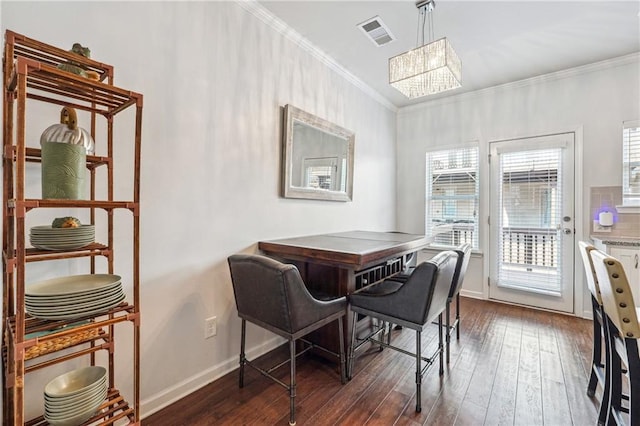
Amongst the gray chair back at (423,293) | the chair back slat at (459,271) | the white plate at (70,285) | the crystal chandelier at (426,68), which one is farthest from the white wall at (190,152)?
→ the chair back slat at (459,271)

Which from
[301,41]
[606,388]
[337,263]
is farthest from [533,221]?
[301,41]

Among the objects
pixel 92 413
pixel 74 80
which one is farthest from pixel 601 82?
pixel 92 413

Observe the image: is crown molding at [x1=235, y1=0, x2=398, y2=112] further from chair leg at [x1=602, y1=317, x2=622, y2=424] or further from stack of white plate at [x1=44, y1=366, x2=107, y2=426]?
chair leg at [x1=602, y1=317, x2=622, y2=424]

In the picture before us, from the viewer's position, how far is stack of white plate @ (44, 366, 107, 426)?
3.53 ft

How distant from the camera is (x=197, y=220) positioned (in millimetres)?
1915

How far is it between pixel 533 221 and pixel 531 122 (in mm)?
1196

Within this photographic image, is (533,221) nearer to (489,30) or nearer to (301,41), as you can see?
(489,30)

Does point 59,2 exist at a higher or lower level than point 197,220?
higher

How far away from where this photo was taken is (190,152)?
1.87 m

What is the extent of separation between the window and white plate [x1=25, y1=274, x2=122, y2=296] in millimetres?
3728

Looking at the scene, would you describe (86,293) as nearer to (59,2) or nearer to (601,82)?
(59,2)

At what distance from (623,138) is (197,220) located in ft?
13.8

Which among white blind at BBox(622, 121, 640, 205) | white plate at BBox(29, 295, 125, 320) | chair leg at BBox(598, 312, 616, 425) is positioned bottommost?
chair leg at BBox(598, 312, 616, 425)

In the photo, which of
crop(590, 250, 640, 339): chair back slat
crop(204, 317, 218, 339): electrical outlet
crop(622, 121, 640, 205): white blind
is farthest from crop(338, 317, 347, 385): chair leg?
crop(622, 121, 640, 205): white blind
